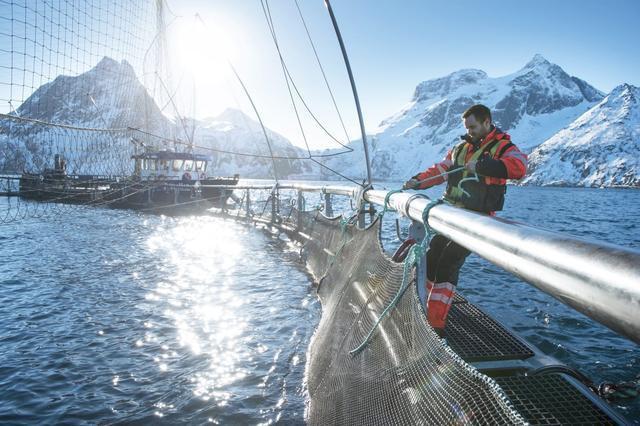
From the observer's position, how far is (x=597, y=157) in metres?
173

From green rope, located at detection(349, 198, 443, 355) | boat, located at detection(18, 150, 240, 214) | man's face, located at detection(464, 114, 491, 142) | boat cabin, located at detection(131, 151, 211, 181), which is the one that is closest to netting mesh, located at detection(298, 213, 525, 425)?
green rope, located at detection(349, 198, 443, 355)

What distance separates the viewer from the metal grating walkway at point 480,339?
326 centimetres

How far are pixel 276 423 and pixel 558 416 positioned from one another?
90.0 inches

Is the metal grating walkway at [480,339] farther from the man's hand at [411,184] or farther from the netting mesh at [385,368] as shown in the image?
the man's hand at [411,184]

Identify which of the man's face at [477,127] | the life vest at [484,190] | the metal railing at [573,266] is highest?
the man's face at [477,127]

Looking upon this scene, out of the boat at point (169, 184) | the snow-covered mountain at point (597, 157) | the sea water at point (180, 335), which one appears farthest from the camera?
the snow-covered mountain at point (597, 157)

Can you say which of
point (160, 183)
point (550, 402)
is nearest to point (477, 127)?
point (550, 402)

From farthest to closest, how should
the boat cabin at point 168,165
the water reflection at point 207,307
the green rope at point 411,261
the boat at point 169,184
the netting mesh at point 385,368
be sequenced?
the boat cabin at point 168,165 < the boat at point 169,184 < the water reflection at point 207,307 < the green rope at point 411,261 < the netting mesh at point 385,368

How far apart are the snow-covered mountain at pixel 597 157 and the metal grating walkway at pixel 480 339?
181 metres

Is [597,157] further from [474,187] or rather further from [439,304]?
[439,304]

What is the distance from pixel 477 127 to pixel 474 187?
0.62 meters

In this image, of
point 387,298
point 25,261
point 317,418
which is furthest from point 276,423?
point 25,261

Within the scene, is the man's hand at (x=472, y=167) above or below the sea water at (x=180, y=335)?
above

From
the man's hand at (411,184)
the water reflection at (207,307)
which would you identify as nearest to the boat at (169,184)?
the water reflection at (207,307)
